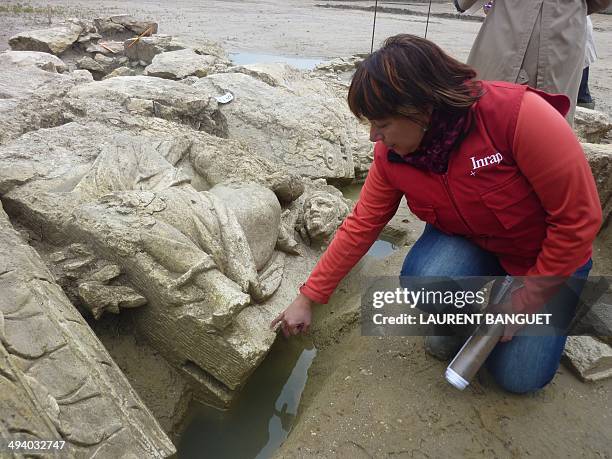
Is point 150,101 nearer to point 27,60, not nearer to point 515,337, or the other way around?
point 27,60

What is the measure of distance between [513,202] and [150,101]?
9.67 feet

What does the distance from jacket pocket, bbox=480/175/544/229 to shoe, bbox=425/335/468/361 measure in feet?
2.28

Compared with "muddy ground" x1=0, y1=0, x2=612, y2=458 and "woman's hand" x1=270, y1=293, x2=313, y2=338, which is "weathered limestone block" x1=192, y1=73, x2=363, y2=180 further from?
"woman's hand" x1=270, y1=293, x2=313, y2=338

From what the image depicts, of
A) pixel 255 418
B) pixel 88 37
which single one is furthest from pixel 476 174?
pixel 88 37

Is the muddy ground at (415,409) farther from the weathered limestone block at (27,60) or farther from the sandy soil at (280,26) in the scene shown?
the sandy soil at (280,26)

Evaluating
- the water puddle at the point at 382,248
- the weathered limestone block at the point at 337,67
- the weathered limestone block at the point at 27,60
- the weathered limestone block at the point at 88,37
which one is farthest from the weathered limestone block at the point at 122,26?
the water puddle at the point at 382,248

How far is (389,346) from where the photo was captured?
2398 millimetres

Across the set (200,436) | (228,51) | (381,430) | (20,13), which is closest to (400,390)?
(381,430)

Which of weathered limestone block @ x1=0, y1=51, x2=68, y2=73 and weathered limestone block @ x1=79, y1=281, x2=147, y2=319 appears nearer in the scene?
weathered limestone block @ x1=79, y1=281, x2=147, y2=319

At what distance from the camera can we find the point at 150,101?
3709 millimetres

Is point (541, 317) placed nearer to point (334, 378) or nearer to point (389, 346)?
point (389, 346)

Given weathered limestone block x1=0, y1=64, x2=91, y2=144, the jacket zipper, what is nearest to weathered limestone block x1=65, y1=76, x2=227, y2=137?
weathered limestone block x1=0, y1=64, x2=91, y2=144

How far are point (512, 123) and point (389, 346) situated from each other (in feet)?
4.21

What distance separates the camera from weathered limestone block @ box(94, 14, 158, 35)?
29.9 feet
